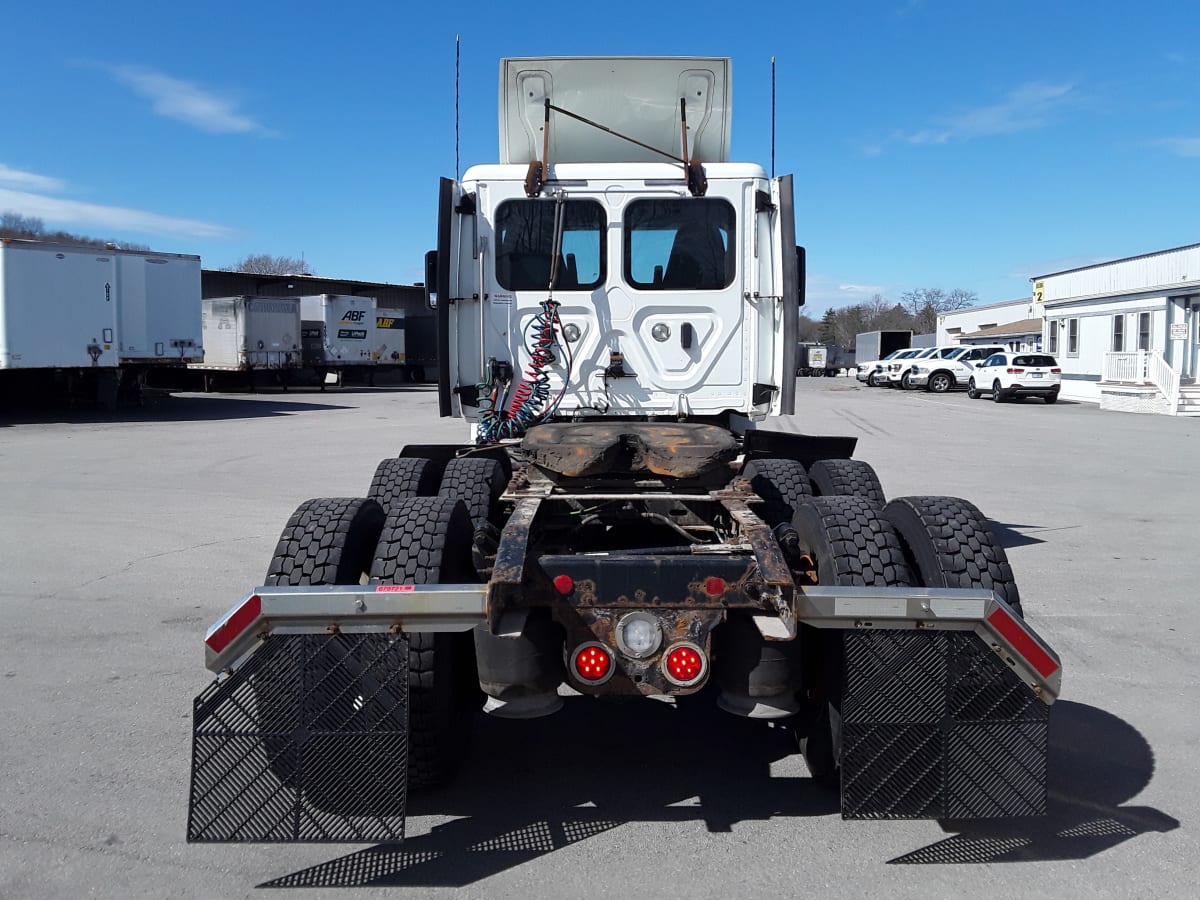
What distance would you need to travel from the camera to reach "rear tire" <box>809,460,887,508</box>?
5.75 metres

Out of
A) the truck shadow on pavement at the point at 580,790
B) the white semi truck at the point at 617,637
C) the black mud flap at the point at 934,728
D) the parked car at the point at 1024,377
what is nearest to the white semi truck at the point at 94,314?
the white semi truck at the point at 617,637

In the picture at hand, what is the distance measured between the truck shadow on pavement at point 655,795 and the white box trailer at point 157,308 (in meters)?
21.9

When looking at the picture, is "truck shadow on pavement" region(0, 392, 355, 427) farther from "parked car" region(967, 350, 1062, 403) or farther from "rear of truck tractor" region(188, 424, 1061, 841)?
"rear of truck tractor" region(188, 424, 1061, 841)

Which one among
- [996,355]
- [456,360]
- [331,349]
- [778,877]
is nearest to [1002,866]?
[778,877]

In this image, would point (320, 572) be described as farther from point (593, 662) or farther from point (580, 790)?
point (580, 790)

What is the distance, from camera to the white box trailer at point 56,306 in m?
20.6

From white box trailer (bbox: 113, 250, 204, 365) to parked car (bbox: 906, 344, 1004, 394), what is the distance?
26812 millimetres

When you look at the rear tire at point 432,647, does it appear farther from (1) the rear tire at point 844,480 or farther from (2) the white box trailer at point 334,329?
(2) the white box trailer at point 334,329

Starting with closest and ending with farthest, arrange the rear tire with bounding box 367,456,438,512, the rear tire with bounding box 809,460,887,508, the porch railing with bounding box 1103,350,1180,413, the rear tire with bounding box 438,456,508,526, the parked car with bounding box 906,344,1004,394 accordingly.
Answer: the rear tire with bounding box 438,456,508,526 < the rear tire with bounding box 367,456,438,512 < the rear tire with bounding box 809,460,887,508 < the porch railing with bounding box 1103,350,1180,413 < the parked car with bounding box 906,344,1004,394

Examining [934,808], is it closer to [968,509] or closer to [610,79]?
[968,509]

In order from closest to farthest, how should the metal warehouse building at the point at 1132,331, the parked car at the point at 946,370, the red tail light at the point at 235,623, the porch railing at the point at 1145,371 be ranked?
the red tail light at the point at 235,623 < the porch railing at the point at 1145,371 < the metal warehouse building at the point at 1132,331 < the parked car at the point at 946,370

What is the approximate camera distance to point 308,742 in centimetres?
315

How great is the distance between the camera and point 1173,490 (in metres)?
11.9

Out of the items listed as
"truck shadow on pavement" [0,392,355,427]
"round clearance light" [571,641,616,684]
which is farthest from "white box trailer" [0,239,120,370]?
"round clearance light" [571,641,616,684]
